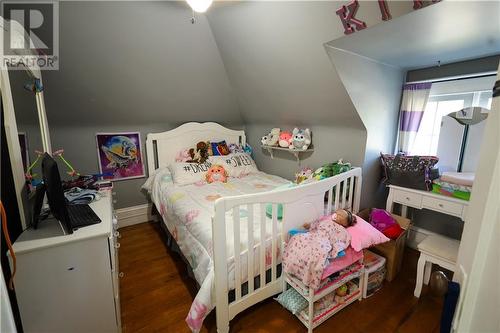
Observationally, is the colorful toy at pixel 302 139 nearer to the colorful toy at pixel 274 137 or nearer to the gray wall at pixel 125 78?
the colorful toy at pixel 274 137

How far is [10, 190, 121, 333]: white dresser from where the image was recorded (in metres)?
1.07

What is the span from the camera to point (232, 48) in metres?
2.34

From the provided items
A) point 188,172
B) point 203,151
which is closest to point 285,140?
point 203,151

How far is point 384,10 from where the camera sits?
1.23 meters

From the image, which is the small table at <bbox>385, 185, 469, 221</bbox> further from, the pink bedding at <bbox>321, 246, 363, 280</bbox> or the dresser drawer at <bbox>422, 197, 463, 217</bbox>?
the pink bedding at <bbox>321, 246, 363, 280</bbox>

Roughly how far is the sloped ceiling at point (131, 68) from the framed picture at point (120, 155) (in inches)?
7.5

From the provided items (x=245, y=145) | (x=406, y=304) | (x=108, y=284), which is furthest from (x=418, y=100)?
(x=108, y=284)

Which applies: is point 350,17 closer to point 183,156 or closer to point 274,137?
point 274,137

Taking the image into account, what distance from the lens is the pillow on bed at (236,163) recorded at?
9.77ft

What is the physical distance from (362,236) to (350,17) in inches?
55.4

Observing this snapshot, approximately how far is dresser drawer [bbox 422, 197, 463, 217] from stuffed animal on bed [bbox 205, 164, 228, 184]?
2.02m

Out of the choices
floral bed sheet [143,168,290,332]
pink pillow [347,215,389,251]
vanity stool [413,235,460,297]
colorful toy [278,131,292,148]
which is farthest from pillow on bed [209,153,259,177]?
vanity stool [413,235,460,297]

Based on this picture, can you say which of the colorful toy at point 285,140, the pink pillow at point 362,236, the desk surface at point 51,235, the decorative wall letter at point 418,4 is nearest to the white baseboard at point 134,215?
the desk surface at point 51,235

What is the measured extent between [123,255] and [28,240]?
1.37 meters
